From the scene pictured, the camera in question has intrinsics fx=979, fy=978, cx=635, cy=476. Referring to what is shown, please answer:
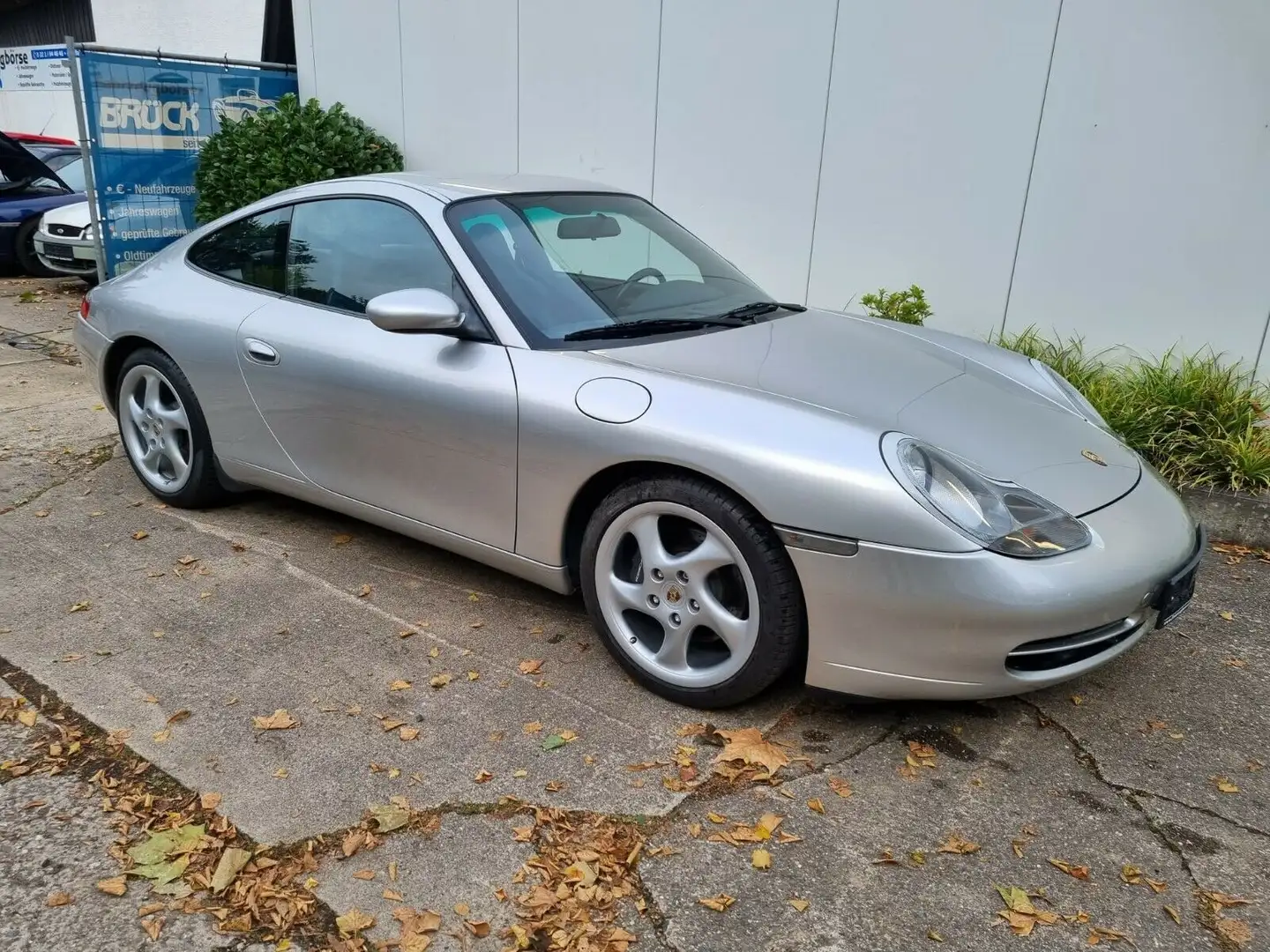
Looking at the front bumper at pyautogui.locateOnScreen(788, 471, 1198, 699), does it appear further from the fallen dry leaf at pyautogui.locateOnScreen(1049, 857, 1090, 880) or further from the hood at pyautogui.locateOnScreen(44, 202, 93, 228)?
the hood at pyautogui.locateOnScreen(44, 202, 93, 228)

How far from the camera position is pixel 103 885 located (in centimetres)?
219

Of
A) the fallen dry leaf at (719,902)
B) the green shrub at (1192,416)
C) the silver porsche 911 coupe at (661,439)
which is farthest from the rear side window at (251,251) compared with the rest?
the green shrub at (1192,416)

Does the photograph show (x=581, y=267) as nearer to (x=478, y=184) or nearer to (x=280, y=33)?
(x=478, y=184)

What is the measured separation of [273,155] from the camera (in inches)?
310

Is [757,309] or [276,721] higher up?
[757,309]

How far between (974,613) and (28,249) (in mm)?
12102

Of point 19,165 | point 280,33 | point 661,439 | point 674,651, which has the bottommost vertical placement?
point 674,651

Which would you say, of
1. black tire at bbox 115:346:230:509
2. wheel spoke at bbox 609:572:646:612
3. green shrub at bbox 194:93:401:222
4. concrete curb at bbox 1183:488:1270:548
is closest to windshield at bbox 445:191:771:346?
wheel spoke at bbox 609:572:646:612

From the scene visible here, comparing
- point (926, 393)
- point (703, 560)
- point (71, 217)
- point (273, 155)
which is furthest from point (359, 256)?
point (71, 217)

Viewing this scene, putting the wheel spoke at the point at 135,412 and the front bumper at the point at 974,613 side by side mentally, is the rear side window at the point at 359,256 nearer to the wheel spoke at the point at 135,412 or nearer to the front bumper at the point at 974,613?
the wheel spoke at the point at 135,412

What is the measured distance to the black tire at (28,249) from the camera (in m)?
11.0

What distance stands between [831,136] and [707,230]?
1.12 metres

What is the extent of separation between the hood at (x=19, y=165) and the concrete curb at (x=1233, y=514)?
36.7 ft

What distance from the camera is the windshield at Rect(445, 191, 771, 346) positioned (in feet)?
10.6
